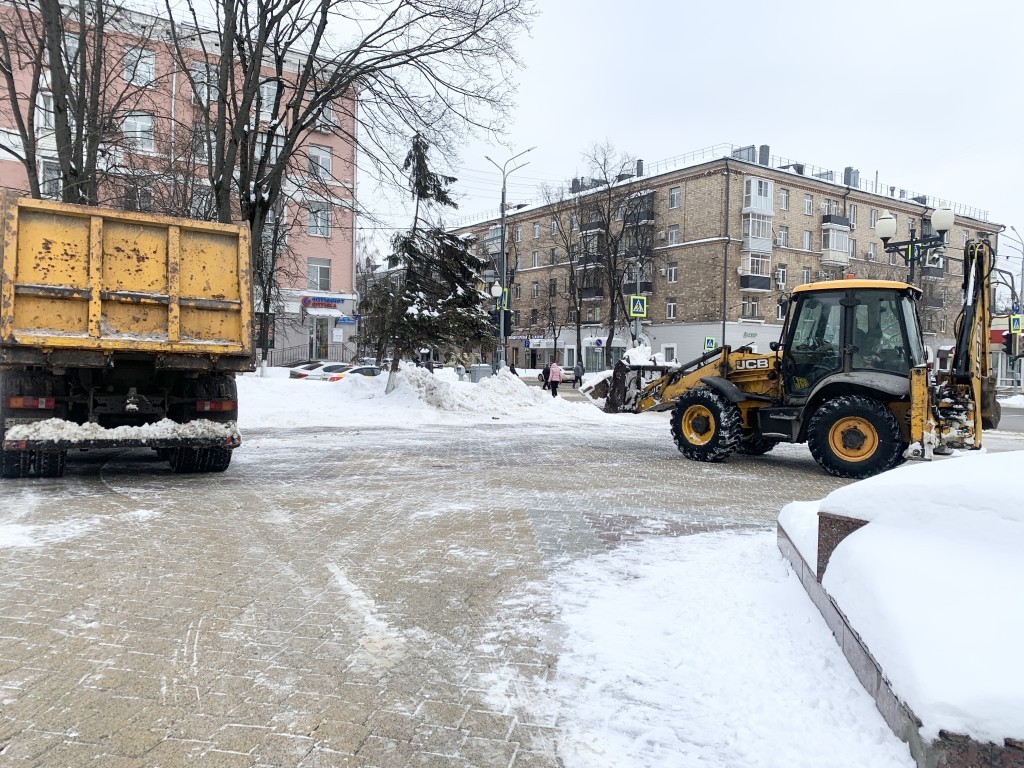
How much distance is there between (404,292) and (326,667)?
1819cm

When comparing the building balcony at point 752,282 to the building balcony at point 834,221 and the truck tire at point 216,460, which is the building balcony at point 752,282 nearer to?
the building balcony at point 834,221

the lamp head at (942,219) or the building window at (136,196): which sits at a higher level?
the building window at (136,196)

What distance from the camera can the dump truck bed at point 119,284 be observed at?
25.0 feet

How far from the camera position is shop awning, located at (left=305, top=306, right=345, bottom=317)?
42.1 m

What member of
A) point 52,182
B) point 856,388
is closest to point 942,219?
point 856,388

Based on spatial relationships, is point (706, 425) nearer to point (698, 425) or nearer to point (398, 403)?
point (698, 425)

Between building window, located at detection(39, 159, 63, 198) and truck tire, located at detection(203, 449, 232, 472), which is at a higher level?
building window, located at detection(39, 159, 63, 198)

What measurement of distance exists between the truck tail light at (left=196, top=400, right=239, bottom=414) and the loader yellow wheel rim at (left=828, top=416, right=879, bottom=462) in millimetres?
7701

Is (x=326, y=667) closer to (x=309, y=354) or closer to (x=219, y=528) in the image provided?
(x=219, y=528)

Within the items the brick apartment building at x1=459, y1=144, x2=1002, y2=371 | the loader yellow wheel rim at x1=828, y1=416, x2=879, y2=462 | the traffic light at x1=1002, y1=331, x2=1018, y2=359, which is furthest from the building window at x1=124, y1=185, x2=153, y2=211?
the brick apartment building at x1=459, y1=144, x2=1002, y2=371

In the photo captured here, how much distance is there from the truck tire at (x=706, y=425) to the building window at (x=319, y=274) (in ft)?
112

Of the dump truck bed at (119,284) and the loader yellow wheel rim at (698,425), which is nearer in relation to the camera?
the dump truck bed at (119,284)

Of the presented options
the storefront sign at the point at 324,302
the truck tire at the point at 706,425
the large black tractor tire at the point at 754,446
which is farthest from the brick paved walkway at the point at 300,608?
the storefront sign at the point at 324,302

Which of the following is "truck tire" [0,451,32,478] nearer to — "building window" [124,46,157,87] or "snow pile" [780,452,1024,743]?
"snow pile" [780,452,1024,743]
